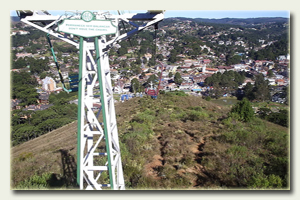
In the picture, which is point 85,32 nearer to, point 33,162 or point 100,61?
point 100,61

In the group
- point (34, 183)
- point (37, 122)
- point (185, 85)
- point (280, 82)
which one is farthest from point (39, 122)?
point (280, 82)

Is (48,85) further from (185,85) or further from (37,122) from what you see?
(185,85)

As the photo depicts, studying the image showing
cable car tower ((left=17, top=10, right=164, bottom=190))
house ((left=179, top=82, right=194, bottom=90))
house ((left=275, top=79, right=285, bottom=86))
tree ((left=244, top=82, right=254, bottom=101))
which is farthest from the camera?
house ((left=275, top=79, right=285, bottom=86))

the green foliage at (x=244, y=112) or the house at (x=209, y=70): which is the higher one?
the house at (x=209, y=70)

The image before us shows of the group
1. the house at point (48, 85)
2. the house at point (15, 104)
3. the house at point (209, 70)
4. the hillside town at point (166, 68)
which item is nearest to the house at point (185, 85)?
the hillside town at point (166, 68)

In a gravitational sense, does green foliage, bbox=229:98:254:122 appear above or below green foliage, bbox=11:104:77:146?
above

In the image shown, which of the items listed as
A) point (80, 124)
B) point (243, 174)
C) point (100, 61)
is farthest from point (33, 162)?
point (243, 174)

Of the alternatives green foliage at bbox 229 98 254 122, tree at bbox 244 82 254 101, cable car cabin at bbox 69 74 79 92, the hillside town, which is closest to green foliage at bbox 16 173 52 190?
cable car cabin at bbox 69 74 79 92

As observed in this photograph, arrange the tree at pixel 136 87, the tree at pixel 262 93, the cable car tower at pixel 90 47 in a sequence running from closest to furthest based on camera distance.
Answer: the cable car tower at pixel 90 47, the tree at pixel 262 93, the tree at pixel 136 87

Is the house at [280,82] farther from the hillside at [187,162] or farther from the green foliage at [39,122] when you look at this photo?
the hillside at [187,162]

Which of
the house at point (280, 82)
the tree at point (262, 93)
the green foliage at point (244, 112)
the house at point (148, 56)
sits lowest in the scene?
the green foliage at point (244, 112)

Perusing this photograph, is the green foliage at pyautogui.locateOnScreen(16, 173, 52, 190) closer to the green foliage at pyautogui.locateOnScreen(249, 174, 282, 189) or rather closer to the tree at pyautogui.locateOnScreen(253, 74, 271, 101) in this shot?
the green foliage at pyautogui.locateOnScreen(249, 174, 282, 189)
